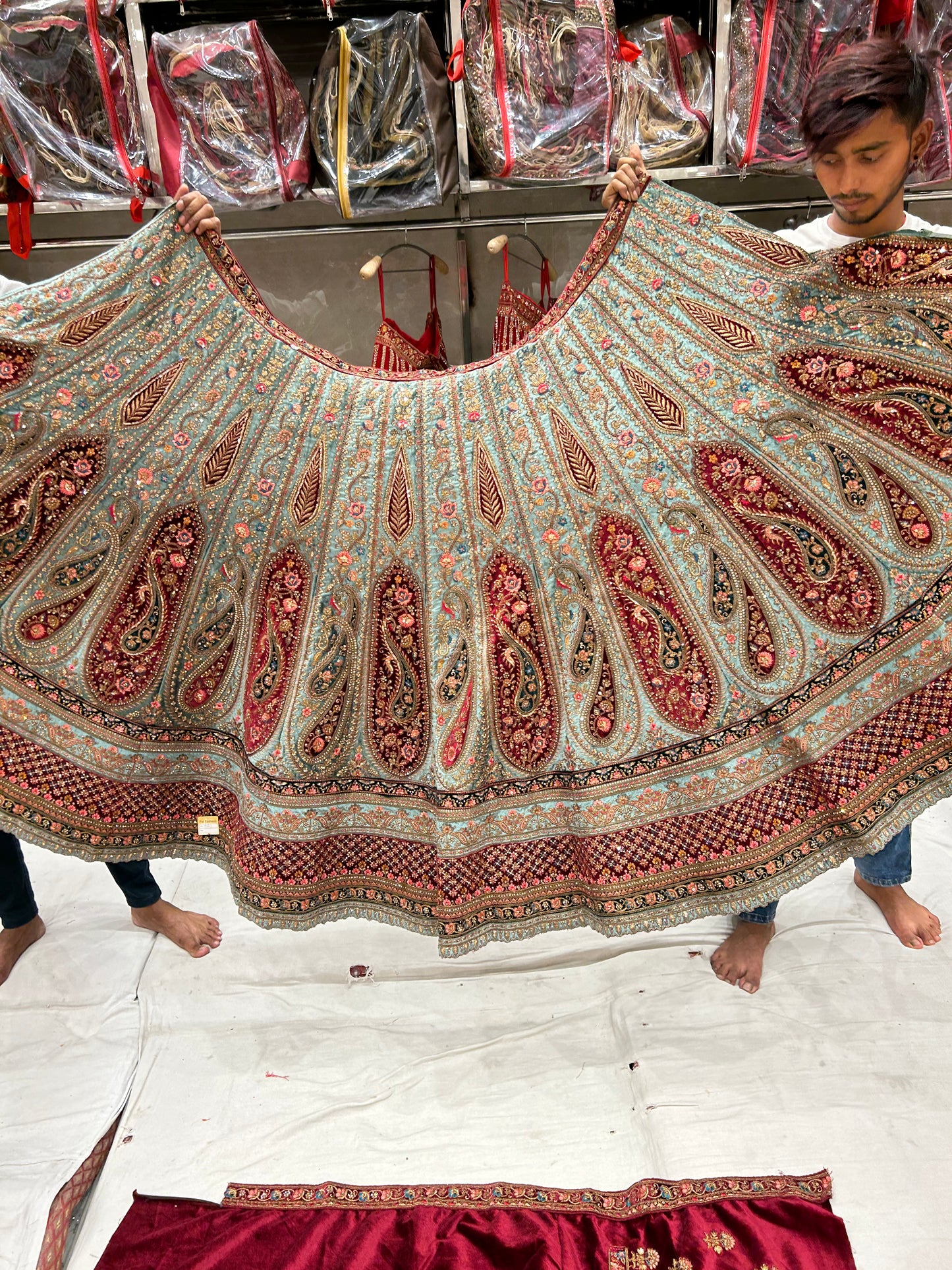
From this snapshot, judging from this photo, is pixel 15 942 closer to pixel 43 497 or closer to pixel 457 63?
pixel 43 497

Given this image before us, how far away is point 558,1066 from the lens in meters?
1.49

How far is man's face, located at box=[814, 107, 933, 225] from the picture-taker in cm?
101

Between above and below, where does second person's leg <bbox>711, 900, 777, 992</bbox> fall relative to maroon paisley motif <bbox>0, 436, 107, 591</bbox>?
below

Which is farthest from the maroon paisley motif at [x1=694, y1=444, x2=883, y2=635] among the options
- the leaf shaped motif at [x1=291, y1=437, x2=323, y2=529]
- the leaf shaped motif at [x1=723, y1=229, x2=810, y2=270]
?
the leaf shaped motif at [x1=291, y1=437, x2=323, y2=529]

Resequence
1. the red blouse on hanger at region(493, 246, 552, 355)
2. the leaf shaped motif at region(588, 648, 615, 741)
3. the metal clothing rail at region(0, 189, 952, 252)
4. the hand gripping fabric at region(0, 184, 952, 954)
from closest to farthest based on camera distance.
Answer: the hand gripping fabric at region(0, 184, 952, 954), the leaf shaped motif at region(588, 648, 615, 741), the red blouse on hanger at region(493, 246, 552, 355), the metal clothing rail at region(0, 189, 952, 252)

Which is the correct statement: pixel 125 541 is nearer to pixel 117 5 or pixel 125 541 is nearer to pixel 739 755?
pixel 739 755

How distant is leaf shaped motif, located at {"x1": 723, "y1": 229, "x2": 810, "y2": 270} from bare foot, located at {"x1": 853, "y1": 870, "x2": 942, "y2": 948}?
1280mm

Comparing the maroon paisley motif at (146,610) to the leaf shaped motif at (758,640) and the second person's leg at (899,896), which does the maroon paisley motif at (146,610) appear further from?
the second person's leg at (899,896)

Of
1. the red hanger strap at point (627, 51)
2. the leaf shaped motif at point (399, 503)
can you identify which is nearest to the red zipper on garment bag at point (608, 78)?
the red hanger strap at point (627, 51)

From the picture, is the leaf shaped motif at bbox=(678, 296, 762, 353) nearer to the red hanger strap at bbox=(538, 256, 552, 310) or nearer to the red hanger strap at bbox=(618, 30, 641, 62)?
the red hanger strap at bbox=(618, 30, 641, 62)

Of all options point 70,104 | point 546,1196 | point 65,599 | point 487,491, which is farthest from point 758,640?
point 70,104

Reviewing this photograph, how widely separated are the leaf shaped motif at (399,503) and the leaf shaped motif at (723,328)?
19.8 inches

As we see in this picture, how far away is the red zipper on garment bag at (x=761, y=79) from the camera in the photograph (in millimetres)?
1789

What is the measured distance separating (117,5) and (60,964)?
2197mm
